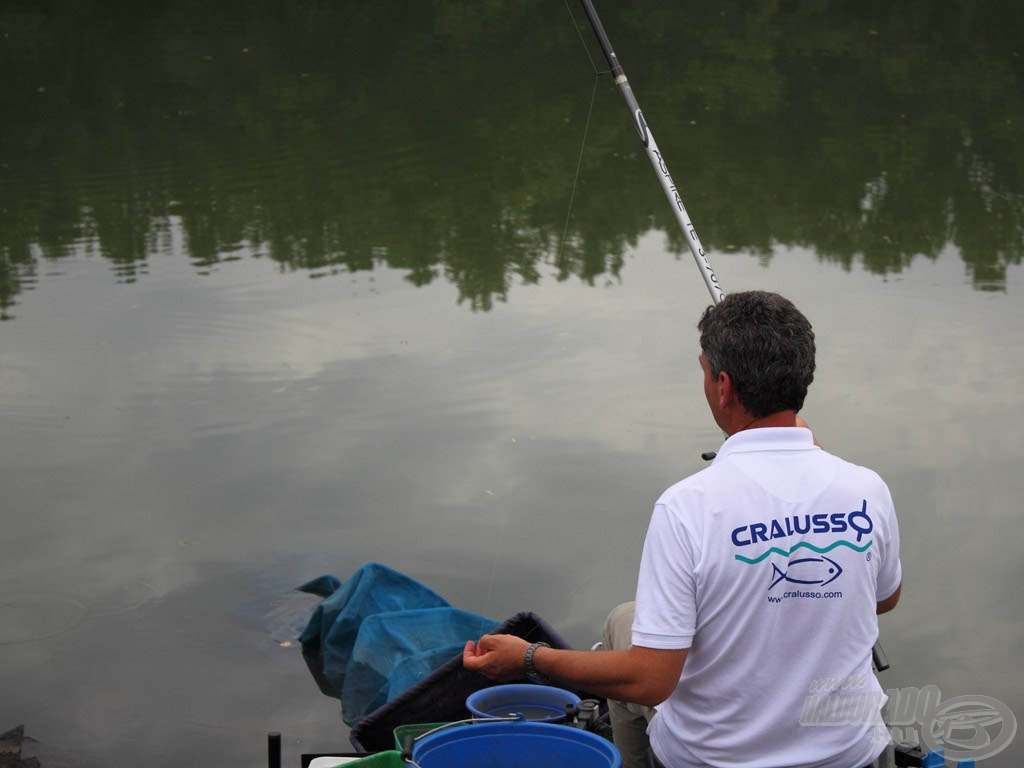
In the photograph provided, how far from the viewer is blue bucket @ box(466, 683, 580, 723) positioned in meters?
2.53

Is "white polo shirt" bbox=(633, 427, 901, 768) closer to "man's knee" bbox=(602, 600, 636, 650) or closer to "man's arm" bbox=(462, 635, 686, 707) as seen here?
"man's arm" bbox=(462, 635, 686, 707)

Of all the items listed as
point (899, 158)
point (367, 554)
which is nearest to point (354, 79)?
point (899, 158)

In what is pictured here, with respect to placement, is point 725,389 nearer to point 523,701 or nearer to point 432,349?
point 523,701

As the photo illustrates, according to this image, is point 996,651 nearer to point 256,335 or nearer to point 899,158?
point 256,335

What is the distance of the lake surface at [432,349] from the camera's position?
358 cm

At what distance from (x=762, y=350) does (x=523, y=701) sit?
3.55ft

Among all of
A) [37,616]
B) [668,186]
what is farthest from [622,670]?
[37,616]

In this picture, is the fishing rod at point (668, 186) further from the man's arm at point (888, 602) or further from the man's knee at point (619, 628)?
the man's arm at point (888, 602)

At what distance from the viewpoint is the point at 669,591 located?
1.74 meters

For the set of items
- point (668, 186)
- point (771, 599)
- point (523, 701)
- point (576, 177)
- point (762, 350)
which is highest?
point (576, 177)

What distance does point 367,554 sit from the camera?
3.96m

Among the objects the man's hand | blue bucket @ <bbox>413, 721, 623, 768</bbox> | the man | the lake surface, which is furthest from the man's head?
the lake surface

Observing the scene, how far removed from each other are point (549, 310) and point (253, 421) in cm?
184

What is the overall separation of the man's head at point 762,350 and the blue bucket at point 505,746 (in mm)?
632
